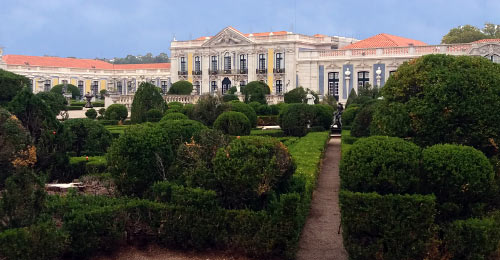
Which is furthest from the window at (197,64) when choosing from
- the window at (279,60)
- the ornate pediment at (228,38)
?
the window at (279,60)

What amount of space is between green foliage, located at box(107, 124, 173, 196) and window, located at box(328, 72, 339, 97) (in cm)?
3424

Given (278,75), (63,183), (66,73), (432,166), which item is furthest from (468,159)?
(66,73)

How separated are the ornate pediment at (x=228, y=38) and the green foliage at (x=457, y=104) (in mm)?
40046

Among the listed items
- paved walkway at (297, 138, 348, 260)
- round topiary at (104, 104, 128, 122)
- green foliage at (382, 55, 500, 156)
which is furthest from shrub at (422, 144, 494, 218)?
round topiary at (104, 104, 128, 122)

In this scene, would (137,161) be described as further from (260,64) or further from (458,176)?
(260,64)

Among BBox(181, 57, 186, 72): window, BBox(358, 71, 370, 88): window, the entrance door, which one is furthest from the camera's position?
BBox(181, 57, 186, 72): window

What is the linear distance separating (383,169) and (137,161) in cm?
363

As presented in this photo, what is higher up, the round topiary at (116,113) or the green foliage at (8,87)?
the green foliage at (8,87)

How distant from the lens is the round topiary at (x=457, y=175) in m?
6.83

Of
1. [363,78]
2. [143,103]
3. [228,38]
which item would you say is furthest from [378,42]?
[143,103]

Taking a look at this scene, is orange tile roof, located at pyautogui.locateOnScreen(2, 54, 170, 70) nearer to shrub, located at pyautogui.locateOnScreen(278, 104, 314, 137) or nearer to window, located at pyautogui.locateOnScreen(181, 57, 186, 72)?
window, located at pyautogui.locateOnScreen(181, 57, 186, 72)

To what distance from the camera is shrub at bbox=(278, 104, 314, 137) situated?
17.8 metres

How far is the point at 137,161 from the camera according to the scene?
862cm

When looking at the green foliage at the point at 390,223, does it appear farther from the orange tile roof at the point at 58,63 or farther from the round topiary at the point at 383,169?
the orange tile roof at the point at 58,63
